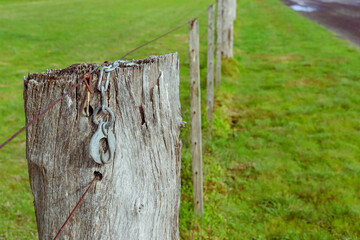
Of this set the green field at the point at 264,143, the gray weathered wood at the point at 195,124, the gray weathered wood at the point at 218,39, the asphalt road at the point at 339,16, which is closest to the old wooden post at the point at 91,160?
the green field at the point at 264,143

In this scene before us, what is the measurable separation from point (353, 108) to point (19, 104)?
6389 mm

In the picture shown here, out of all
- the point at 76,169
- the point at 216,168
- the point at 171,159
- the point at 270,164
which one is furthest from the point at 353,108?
the point at 76,169

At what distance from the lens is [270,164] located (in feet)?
14.8

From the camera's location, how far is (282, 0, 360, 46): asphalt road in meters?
12.4

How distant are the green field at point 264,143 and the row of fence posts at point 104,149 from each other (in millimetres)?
331

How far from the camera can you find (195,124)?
136 inches

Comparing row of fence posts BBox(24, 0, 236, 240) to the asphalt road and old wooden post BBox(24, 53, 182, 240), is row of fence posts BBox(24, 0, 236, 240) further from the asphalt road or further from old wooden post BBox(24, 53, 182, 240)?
the asphalt road

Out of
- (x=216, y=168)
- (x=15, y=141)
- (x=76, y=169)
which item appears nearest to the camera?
(x=76, y=169)

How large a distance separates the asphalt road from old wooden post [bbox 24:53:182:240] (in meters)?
11.2

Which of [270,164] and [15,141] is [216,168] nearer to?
[270,164]

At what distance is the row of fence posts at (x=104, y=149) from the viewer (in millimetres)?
1175

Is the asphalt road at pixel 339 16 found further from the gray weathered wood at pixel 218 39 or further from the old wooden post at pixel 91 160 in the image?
the old wooden post at pixel 91 160

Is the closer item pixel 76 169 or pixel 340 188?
pixel 76 169

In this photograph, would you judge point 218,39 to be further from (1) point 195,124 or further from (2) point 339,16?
(2) point 339,16
